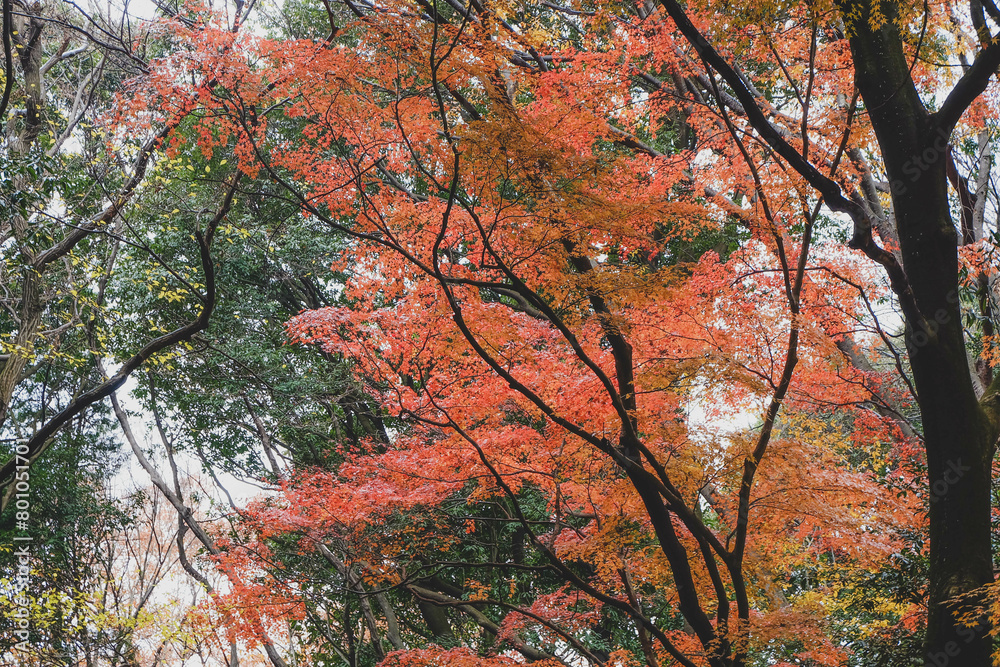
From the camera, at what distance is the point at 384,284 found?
27.5ft

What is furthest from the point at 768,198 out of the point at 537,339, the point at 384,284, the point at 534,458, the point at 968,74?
the point at 384,284

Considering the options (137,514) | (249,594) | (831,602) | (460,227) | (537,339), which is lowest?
(831,602)

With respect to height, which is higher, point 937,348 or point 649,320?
point 649,320

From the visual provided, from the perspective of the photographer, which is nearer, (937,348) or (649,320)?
(937,348)

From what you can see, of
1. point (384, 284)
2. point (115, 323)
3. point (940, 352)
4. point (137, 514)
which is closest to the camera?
point (940, 352)

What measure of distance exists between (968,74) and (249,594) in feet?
26.3

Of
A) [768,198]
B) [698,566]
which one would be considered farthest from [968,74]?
[698,566]

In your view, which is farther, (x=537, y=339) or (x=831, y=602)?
(x=831, y=602)

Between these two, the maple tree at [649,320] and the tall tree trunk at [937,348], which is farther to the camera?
the maple tree at [649,320]

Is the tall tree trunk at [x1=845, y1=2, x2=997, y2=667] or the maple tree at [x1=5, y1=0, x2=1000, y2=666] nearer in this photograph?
the tall tree trunk at [x1=845, y1=2, x2=997, y2=667]

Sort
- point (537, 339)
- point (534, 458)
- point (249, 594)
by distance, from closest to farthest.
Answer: point (534, 458), point (537, 339), point (249, 594)

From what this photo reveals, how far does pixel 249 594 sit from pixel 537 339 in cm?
434

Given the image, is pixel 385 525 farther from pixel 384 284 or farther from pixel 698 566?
pixel 698 566

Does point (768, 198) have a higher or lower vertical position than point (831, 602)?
higher
